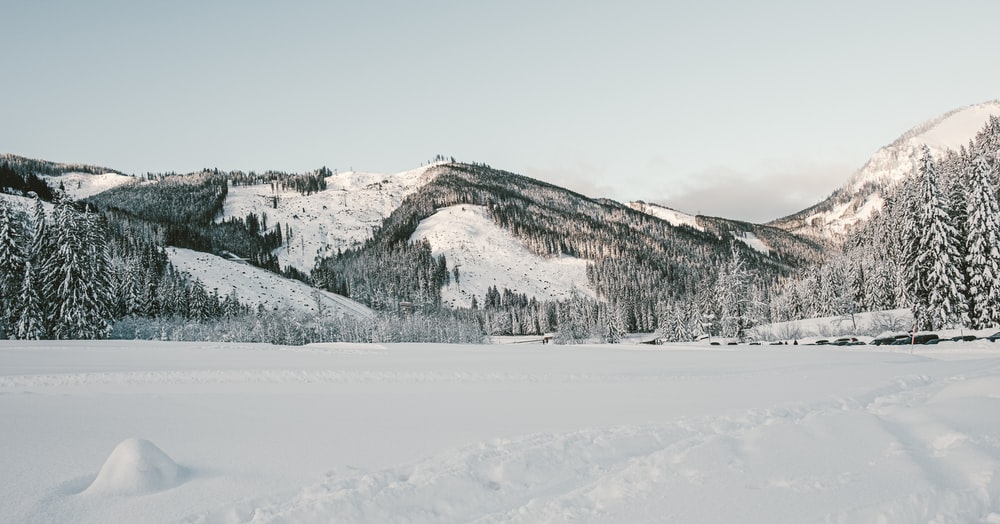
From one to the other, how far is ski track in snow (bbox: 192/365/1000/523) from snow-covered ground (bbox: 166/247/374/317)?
111396mm

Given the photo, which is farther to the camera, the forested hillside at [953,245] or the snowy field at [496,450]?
the forested hillside at [953,245]

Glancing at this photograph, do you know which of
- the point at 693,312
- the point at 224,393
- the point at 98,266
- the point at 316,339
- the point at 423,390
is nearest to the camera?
the point at 224,393

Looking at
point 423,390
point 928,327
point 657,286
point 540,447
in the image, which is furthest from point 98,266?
point 657,286

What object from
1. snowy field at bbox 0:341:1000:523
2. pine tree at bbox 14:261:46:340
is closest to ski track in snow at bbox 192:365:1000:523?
snowy field at bbox 0:341:1000:523

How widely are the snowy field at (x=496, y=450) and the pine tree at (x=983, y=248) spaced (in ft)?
90.4

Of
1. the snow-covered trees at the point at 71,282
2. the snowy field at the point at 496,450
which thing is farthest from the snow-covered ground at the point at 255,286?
the snowy field at the point at 496,450

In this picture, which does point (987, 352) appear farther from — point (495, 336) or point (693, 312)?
point (495, 336)

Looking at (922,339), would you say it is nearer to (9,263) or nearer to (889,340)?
(889,340)

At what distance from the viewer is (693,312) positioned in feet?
336

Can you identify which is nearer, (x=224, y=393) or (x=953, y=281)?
(x=224, y=393)

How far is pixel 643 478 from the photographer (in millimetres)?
7781

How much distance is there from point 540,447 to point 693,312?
331 feet

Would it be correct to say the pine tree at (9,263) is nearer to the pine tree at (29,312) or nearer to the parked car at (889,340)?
the pine tree at (29,312)

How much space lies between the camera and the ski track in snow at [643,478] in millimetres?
6496
